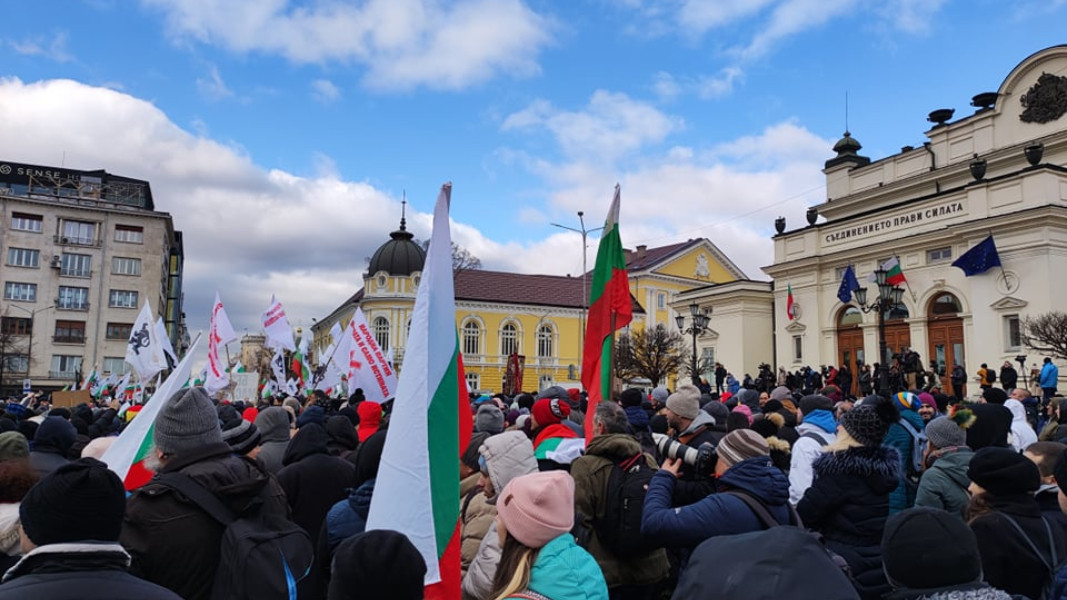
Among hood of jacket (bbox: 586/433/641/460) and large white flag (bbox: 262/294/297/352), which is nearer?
hood of jacket (bbox: 586/433/641/460)

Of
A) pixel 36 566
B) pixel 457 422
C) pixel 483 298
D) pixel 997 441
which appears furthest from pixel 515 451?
pixel 483 298

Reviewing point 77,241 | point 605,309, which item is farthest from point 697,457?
point 77,241

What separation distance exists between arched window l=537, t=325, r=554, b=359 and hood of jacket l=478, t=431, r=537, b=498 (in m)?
63.9

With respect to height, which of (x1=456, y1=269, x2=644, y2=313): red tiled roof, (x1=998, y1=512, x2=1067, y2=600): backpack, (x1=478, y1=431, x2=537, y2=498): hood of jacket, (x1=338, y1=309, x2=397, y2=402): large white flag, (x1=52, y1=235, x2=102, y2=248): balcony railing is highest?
(x1=52, y1=235, x2=102, y2=248): balcony railing

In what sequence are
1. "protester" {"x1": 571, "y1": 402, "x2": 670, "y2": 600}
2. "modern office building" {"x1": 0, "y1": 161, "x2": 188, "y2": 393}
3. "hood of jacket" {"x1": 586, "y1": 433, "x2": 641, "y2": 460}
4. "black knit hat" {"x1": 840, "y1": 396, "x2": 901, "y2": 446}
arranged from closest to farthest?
"black knit hat" {"x1": 840, "y1": 396, "x2": 901, "y2": 446}, "protester" {"x1": 571, "y1": 402, "x2": 670, "y2": 600}, "hood of jacket" {"x1": 586, "y1": 433, "x2": 641, "y2": 460}, "modern office building" {"x1": 0, "y1": 161, "x2": 188, "y2": 393}

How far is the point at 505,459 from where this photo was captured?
395 cm

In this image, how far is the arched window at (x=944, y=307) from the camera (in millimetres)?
29016

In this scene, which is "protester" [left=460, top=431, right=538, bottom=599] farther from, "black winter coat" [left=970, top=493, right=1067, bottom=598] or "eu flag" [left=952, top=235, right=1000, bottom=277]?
"eu flag" [left=952, top=235, right=1000, bottom=277]

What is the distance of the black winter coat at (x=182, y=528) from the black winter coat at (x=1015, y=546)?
357 cm

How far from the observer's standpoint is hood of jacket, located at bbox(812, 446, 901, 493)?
4.18 meters

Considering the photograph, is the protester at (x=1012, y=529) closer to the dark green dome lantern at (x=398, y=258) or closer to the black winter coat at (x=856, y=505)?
the black winter coat at (x=856, y=505)

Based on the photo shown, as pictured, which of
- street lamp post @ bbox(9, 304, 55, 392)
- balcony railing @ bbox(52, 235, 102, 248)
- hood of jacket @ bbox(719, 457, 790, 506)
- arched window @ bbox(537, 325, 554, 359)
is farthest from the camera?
arched window @ bbox(537, 325, 554, 359)

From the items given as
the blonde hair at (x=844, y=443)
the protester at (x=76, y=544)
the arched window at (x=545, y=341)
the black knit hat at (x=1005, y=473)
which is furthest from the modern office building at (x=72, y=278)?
the black knit hat at (x=1005, y=473)

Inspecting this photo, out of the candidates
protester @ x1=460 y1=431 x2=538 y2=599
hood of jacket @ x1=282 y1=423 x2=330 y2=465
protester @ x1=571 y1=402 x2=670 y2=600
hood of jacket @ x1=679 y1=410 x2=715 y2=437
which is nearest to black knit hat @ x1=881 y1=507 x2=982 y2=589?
protester @ x1=460 y1=431 x2=538 y2=599
